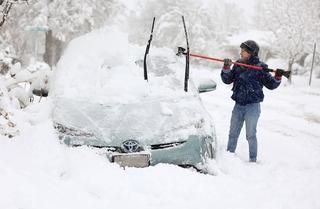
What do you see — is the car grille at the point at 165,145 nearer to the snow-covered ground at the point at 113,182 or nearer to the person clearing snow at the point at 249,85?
the snow-covered ground at the point at 113,182

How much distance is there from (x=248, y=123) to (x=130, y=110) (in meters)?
2.13

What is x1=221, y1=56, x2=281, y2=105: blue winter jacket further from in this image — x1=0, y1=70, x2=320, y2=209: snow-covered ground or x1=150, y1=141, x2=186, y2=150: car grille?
x1=150, y1=141, x2=186, y2=150: car grille

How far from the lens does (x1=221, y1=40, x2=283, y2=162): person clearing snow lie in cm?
634

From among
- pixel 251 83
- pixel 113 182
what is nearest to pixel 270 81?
pixel 251 83

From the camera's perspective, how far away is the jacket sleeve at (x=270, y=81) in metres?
6.17

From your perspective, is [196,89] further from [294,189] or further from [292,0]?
[292,0]

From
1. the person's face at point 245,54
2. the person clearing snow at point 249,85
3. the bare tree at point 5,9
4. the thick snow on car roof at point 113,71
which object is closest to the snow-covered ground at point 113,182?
the thick snow on car roof at point 113,71

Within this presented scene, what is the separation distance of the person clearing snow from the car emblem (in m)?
2.22

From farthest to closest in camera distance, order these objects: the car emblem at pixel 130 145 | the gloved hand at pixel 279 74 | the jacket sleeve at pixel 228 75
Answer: the jacket sleeve at pixel 228 75 → the gloved hand at pixel 279 74 → the car emblem at pixel 130 145

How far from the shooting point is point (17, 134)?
4.90 m

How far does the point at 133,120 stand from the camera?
4957mm

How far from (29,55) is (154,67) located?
118 ft

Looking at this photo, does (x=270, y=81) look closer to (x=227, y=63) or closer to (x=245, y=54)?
(x=245, y=54)

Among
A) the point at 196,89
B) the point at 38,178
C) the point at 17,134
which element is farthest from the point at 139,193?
the point at 196,89
